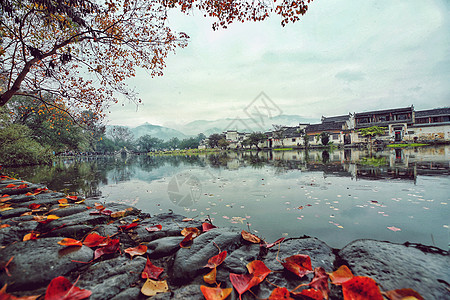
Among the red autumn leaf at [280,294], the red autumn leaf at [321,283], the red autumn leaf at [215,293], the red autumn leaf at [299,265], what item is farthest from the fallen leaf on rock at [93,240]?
the red autumn leaf at [321,283]

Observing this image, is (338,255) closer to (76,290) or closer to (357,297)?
(357,297)

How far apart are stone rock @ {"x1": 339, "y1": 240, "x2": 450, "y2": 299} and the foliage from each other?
17352mm

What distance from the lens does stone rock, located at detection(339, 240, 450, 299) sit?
1.29m

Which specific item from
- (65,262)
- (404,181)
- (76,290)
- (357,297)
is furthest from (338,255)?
(404,181)

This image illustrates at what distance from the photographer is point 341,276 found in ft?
4.80

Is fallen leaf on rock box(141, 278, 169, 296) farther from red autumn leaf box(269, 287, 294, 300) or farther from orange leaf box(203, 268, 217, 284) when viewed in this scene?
red autumn leaf box(269, 287, 294, 300)

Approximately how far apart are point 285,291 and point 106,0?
663cm

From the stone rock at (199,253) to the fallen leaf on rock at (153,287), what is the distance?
0.38ft

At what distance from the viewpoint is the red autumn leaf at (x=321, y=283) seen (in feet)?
4.18

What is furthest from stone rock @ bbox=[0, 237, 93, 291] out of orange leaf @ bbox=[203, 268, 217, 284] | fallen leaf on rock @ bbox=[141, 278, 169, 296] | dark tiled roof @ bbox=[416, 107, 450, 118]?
dark tiled roof @ bbox=[416, 107, 450, 118]

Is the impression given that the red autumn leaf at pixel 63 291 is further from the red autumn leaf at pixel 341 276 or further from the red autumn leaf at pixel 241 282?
the red autumn leaf at pixel 341 276

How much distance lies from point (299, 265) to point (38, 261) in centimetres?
208

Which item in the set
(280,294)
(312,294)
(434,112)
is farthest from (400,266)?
(434,112)

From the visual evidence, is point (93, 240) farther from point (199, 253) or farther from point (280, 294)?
point (280, 294)
